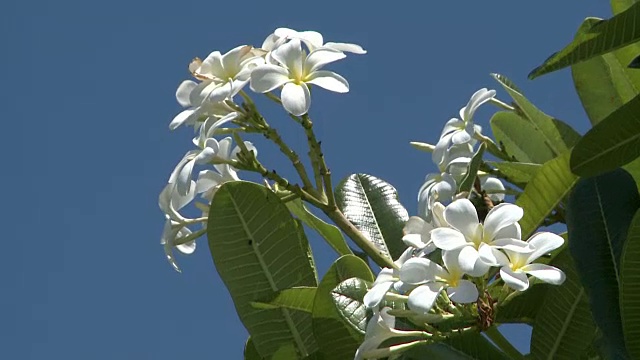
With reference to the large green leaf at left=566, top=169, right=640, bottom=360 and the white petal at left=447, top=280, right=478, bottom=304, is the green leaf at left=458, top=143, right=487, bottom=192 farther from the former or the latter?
the white petal at left=447, top=280, right=478, bottom=304

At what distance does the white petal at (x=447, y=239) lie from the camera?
147 centimetres

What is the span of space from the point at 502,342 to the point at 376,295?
27cm

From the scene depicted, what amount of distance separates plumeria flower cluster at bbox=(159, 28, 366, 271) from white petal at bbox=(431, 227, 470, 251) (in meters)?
0.29

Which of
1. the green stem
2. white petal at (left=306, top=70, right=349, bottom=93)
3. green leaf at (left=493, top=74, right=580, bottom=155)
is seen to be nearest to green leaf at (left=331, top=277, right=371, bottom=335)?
the green stem

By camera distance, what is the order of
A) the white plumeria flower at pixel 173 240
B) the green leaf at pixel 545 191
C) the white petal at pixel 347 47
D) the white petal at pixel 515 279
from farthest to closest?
the white plumeria flower at pixel 173 240 → the white petal at pixel 347 47 → the green leaf at pixel 545 191 → the white petal at pixel 515 279

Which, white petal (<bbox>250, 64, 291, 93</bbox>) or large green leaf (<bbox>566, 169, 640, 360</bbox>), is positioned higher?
white petal (<bbox>250, 64, 291, 93</bbox>)

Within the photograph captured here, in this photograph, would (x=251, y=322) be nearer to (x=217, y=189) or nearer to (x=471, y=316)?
(x=217, y=189)

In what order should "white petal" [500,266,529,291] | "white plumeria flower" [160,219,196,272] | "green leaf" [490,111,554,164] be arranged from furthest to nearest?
"green leaf" [490,111,554,164]
"white plumeria flower" [160,219,196,272]
"white petal" [500,266,529,291]

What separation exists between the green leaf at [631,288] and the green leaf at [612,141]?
0.34 feet

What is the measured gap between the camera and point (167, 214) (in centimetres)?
185

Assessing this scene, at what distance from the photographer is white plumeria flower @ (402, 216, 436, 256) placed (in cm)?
154

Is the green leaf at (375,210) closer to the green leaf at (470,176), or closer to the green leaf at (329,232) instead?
the green leaf at (329,232)

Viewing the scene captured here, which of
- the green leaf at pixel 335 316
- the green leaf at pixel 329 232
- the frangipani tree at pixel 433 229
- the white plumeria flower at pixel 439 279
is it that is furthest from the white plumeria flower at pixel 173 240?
the white plumeria flower at pixel 439 279

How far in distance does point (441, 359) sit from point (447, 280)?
176mm
